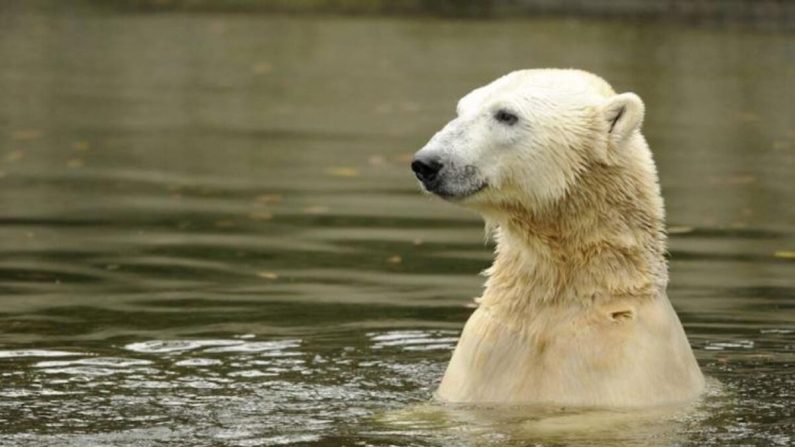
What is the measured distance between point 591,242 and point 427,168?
0.68 metres

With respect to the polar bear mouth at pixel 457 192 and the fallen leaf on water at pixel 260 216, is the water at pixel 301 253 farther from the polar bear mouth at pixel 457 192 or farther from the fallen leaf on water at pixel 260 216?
the polar bear mouth at pixel 457 192

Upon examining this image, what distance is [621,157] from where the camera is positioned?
6.79 metres

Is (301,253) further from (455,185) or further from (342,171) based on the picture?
(455,185)

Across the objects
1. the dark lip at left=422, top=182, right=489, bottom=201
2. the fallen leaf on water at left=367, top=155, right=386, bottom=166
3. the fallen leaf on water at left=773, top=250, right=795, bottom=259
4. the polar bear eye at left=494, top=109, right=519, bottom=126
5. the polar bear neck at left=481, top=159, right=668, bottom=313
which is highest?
the polar bear eye at left=494, top=109, right=519, bottom=126

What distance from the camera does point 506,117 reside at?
673cm

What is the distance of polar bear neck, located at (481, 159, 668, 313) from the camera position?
6727 millimetres

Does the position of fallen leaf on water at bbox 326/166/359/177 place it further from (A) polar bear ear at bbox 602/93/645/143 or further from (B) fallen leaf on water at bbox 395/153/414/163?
(A) polar bear ear at bbox 602/93/645/143

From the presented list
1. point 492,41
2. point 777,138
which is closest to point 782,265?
point 777,138

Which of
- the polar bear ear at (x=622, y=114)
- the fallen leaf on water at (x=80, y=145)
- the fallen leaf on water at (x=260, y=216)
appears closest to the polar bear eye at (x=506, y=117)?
the polar bear ear at (x=622, y=114)

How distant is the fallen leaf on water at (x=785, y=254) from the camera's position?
11141 mm

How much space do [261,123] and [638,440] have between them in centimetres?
1291

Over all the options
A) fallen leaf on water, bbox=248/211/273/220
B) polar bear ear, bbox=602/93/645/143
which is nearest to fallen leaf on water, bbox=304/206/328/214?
fallen leaf on water, bbox=248/211/273/220

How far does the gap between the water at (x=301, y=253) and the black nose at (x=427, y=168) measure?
32.7 inches

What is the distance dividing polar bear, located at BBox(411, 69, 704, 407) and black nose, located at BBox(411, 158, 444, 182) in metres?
0.09
